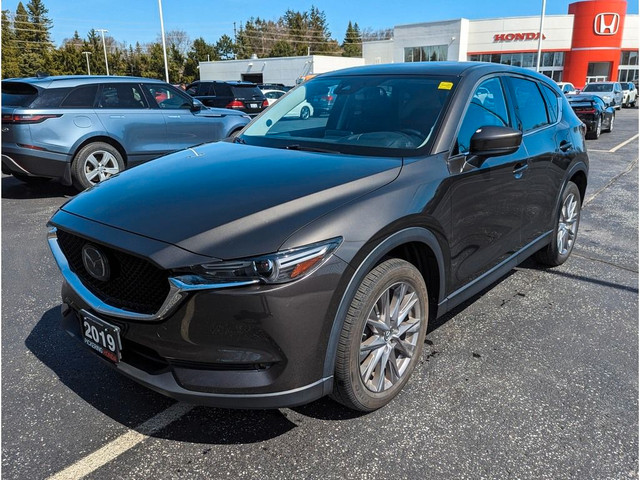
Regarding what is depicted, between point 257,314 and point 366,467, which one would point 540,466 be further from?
point 257,314

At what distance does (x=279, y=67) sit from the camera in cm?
6100

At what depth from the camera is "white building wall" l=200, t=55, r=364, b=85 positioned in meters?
58.7

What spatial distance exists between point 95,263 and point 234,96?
14.0m

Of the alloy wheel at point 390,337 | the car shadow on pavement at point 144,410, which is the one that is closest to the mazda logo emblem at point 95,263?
the car shadow on pavement at point 144,410

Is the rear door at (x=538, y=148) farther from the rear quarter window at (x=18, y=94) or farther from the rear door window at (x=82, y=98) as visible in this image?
the rear quarter window at (x=18, y=94)

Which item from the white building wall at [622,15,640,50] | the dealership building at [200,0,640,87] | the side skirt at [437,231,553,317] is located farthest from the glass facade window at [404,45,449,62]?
the side skirt at [437,231,553,317]

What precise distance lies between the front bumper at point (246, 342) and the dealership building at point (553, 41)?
49007 millimetres

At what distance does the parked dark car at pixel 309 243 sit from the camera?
2.11m

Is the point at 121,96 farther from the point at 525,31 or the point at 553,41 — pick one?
the point at 553,41

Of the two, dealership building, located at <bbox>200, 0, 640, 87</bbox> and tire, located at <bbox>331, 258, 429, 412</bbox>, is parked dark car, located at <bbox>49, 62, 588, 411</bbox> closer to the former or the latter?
tire, located at <bbox>331, 258, 429, 412</bbox>

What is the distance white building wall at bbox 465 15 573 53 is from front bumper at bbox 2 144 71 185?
5167 centimetres

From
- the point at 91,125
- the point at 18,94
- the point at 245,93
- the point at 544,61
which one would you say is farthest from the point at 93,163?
the point at 544,61

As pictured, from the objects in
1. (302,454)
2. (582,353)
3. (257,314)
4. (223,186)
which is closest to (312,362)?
(257,314)

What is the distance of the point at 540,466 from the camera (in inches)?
91.9
